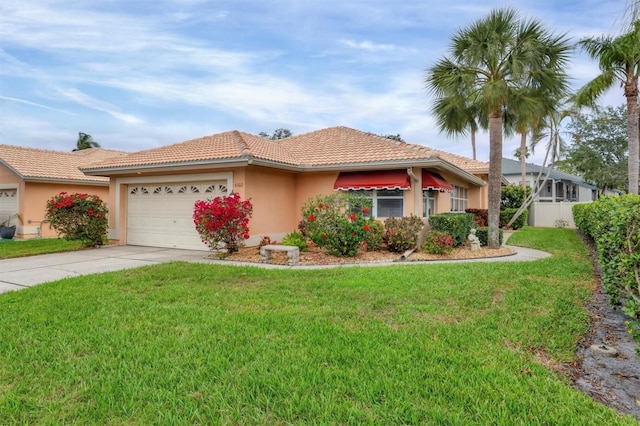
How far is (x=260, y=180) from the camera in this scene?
579 inches

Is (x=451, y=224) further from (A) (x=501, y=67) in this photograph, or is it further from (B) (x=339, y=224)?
(A) (x=501, y=67)

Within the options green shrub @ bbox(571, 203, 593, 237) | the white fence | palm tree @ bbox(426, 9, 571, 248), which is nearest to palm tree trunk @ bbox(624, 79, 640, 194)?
green shrub @ bbox(571, 203, 593, 237)

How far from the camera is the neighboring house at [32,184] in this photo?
68.3 feet

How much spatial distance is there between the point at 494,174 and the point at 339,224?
23.7 ft

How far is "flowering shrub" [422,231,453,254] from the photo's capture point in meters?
12.8

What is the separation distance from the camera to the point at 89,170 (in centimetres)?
1744

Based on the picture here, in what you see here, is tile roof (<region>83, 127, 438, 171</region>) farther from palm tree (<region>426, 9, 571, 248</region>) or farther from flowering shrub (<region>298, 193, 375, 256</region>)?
palm tree (<region>426, 9, 571, 248</region>)

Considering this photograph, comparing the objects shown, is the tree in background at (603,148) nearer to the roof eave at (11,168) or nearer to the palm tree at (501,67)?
the palm tree at (501,67)

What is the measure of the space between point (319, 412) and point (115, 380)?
221cm

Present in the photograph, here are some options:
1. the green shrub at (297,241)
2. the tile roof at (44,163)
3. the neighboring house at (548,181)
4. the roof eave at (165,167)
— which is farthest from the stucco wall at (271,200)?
the neighboring house at (548,181)

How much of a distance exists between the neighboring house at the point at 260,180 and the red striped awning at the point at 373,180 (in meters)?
0.04

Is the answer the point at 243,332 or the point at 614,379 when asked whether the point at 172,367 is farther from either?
the point at 614,379

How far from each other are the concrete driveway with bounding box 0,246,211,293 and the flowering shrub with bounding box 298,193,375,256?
12.5ft

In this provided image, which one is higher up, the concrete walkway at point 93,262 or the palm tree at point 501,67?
the palm tree at point 501,67
